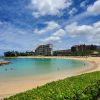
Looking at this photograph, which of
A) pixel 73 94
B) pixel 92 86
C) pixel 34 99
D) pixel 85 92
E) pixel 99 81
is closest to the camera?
pixel 34 99

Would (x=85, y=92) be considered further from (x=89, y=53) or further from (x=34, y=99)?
(x=89, y=53)

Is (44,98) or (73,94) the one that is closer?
(44,98)

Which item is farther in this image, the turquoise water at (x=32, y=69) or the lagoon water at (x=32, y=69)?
the turquoise water at (x=32, y=69)

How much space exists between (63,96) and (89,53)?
176m

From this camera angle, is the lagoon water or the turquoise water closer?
the lagoon water

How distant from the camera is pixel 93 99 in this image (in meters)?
11.7

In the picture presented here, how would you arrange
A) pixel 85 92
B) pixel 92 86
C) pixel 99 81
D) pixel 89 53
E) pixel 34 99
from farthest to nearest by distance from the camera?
pixel 89 53
pixel 99 81
pixel 92 86
pixel 85 92
pixel 34 99

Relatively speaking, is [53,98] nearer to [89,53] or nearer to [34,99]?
[34,99]

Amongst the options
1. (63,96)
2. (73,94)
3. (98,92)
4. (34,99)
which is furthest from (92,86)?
(34,99)

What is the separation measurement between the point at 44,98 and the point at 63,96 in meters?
0.83

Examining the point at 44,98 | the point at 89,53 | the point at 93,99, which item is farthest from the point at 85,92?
the point at 89,53

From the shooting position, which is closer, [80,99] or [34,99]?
[34,99]

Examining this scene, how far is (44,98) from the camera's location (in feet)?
29.6

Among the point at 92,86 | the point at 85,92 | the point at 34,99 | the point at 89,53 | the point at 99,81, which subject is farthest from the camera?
the point at 89,53
